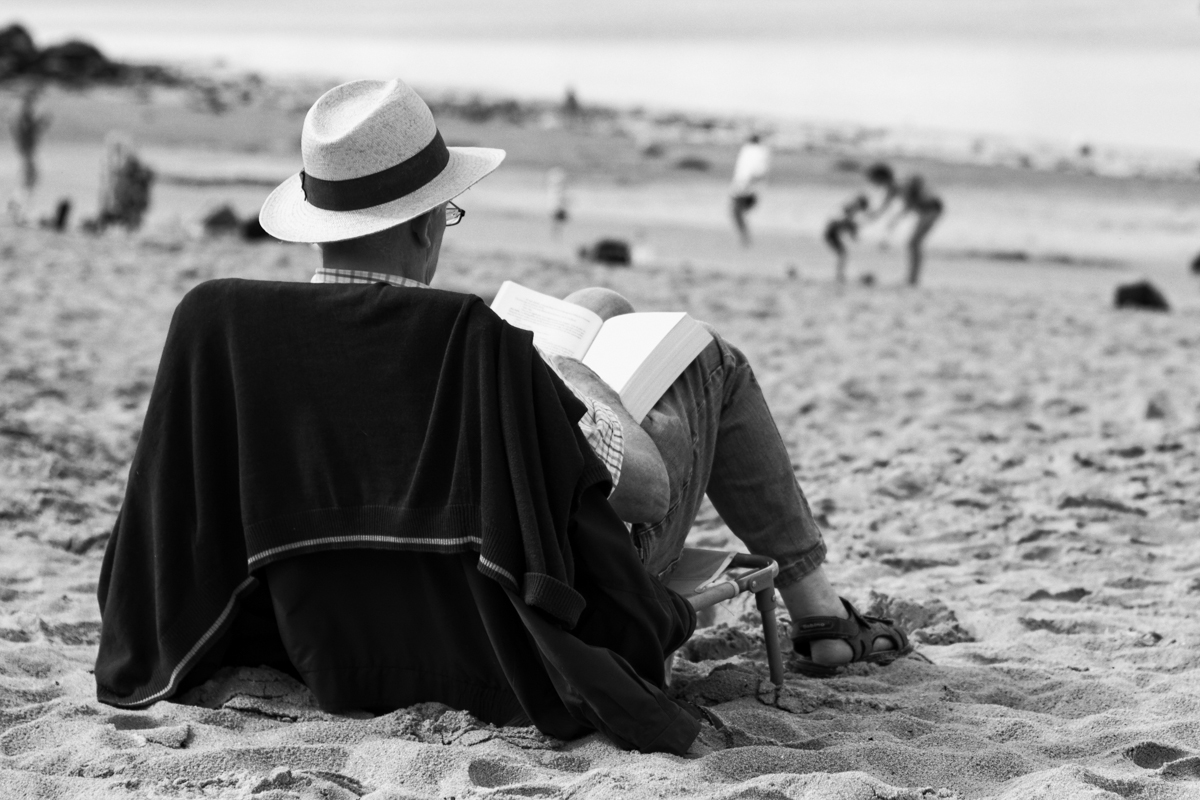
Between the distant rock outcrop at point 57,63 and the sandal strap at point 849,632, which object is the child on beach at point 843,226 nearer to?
the sandal strap at point 849,632

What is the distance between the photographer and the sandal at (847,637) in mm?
2998

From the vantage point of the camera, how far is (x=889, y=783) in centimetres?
232

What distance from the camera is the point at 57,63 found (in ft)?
175

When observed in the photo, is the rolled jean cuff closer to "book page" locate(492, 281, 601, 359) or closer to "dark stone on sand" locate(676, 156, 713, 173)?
"book page" locate(492, 281, 601, 359)

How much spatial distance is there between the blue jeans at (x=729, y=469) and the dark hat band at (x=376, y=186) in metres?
0.66

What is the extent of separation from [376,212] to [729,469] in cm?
98

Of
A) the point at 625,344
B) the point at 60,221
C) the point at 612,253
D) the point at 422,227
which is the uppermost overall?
the point at 422,227

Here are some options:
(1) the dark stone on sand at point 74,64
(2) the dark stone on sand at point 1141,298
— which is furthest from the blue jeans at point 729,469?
(1) the dark stone on sand at point 74,64

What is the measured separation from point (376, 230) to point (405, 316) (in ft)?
0.64

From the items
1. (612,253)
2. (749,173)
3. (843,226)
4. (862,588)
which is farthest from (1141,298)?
(862,588)

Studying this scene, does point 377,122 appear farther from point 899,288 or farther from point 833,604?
point 899,288

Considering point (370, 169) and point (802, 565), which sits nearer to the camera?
point (370, 169)

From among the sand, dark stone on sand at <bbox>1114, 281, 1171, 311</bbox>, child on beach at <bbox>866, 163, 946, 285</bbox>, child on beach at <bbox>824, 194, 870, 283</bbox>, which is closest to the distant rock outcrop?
child on beach at <bbox>824, 194, 870, 283</bbox>

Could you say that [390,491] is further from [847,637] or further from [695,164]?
[695,164]
